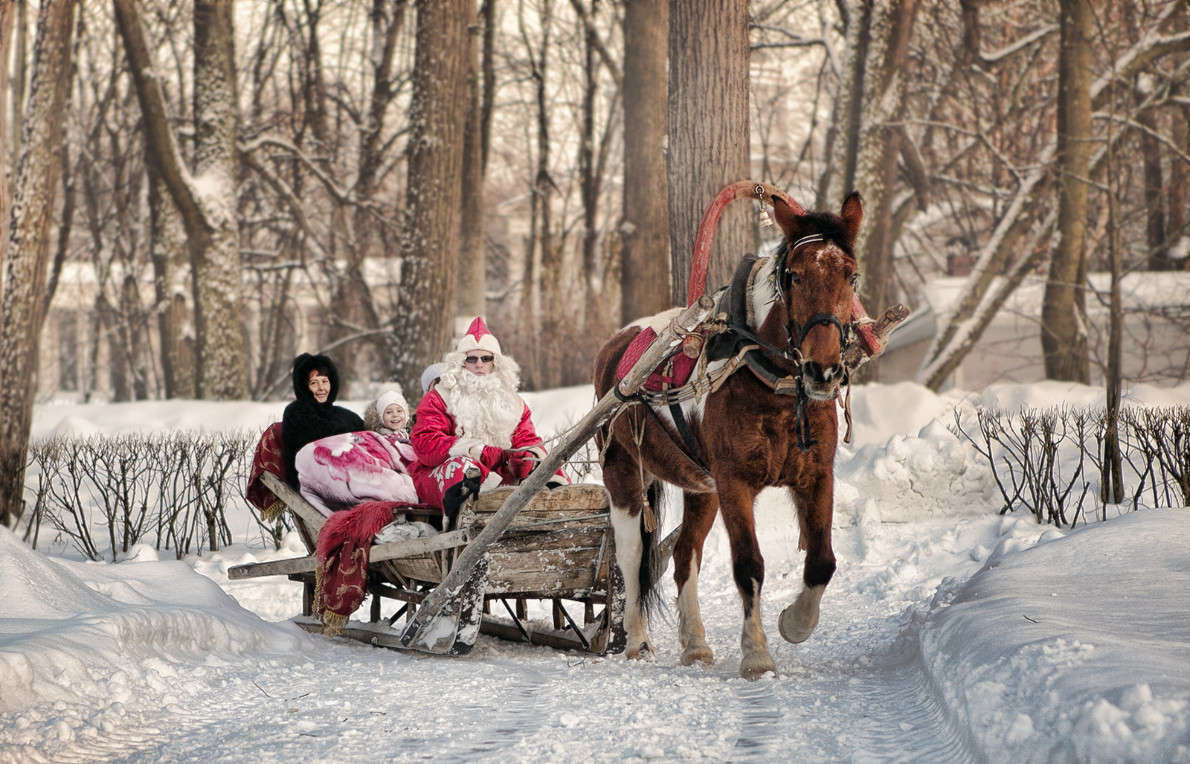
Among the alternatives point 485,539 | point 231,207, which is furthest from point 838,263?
point 231,207

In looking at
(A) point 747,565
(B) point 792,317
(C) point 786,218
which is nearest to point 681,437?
(A) point 747,565

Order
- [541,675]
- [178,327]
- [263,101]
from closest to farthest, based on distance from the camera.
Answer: [541,675] < [178,327] < [263,101]

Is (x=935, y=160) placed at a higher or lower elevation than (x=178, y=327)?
higher

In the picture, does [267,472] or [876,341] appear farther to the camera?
[267,472]

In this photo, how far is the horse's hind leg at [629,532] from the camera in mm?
6090

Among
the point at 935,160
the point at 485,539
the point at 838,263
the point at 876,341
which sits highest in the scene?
the point at 935,160

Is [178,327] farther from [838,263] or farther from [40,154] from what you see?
[838,263]

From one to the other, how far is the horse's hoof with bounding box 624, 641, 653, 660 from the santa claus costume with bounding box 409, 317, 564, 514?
1219 millimetres

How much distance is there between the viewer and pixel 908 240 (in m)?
26.5

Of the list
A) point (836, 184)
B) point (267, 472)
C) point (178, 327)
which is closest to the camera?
point (267, 472)

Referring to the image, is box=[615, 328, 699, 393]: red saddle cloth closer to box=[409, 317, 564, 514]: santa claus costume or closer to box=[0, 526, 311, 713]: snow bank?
box=[409, 317, 564, 514]: santa claus costume

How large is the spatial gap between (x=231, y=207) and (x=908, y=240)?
16.0 meters

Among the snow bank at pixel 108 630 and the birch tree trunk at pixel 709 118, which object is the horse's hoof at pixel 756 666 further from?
the birch tree trunk at pixel 709 118

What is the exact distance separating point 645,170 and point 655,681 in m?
10.0
